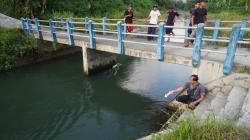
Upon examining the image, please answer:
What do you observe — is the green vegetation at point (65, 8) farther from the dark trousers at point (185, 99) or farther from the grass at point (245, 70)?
the grass at point (245, 70)

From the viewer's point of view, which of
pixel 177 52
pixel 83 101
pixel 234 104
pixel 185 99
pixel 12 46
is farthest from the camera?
pixel 12 46

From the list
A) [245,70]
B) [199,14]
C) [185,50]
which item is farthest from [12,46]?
[245,70]

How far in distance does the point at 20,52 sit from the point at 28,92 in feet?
12.3

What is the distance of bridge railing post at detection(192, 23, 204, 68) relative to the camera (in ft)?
22.1

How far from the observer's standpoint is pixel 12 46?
14.0 metres

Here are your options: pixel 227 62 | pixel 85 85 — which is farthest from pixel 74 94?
→ pixel 227 62

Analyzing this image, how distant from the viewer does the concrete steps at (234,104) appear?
5188mm

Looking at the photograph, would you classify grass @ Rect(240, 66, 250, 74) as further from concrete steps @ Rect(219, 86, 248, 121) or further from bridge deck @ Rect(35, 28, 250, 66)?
concrete steps @ Rect(219, 86, 248, 121)

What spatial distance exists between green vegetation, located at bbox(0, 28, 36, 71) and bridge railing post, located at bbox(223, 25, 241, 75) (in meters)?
11.4

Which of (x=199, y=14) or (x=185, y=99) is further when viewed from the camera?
(x=199, y=14)

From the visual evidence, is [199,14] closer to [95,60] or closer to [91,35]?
[91,35]

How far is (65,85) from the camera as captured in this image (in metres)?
11.9

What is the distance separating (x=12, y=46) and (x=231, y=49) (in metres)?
11.9

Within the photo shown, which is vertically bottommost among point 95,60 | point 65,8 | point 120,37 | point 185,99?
point 185,99
